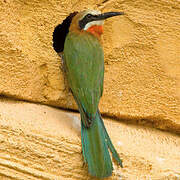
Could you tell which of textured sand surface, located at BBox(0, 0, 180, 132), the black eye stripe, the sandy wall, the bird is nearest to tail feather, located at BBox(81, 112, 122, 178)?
the bird

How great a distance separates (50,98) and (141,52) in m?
0.58

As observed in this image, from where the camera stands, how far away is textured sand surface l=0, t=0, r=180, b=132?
2500 mm

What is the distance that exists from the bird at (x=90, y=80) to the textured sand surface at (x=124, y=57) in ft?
0.27

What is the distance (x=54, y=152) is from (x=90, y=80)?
0.46 metres

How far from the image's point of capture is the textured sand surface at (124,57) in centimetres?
250

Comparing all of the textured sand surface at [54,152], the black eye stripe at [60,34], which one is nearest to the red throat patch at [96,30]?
the black eye stripe at [60,34]

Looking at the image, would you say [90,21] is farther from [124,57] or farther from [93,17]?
[124,57]

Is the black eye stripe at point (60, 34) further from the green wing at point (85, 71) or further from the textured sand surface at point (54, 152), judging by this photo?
the textured sand surface at point (54, 152)

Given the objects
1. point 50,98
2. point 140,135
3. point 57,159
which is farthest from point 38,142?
point 140,135

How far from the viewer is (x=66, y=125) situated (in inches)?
91.7

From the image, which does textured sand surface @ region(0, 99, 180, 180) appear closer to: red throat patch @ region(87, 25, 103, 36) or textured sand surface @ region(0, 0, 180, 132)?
textured sand surface @ region(0, 0, 180, 132)

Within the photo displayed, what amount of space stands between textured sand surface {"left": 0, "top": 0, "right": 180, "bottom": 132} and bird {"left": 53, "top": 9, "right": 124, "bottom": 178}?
0.08m

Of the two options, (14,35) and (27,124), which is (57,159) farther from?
(14,35)

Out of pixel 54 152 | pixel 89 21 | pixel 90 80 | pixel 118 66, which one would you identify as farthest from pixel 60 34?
pixel 54 152
